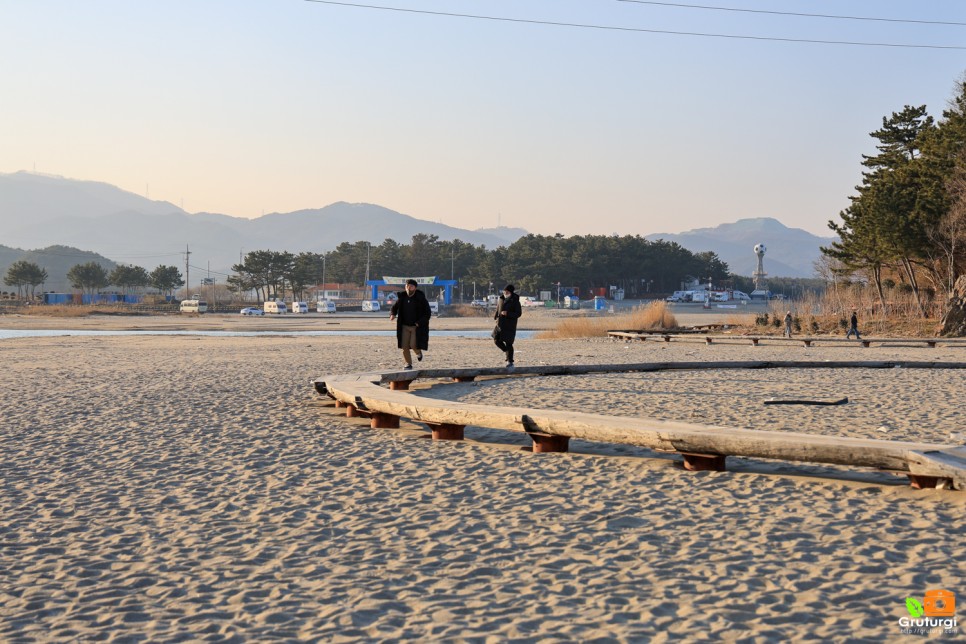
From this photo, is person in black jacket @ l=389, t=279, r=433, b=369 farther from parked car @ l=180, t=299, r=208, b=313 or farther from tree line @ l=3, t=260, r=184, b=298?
tree line @ l=3, t=260, r=184, b=298

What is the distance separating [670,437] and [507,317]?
391 inches

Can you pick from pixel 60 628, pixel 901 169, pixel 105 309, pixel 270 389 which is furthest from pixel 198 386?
pixel 105 309

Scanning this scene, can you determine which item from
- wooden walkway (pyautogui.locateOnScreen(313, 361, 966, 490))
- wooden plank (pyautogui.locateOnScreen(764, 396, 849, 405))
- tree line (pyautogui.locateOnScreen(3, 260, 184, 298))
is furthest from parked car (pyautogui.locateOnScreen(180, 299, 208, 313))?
wooden plank (pyautogui.locateOnScreen(764, 396, 849, 405))

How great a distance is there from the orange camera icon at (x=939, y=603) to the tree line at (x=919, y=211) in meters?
38.9

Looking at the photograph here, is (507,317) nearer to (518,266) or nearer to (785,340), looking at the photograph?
(785,340)

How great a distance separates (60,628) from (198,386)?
12.2 meters

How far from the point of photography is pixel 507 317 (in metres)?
17.8

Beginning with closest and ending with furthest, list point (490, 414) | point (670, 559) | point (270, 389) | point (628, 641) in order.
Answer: point (628, 641) → point (670, 559) → point (490, 414) → point (270, 389)

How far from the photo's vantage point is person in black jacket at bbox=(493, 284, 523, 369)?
17.6 m

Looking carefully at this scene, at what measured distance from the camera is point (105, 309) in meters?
98.6

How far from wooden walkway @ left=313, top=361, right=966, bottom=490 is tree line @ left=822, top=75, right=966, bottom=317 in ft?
116

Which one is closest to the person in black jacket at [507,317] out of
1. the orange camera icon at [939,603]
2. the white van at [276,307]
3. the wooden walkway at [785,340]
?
the orange camera icon at [939,603]

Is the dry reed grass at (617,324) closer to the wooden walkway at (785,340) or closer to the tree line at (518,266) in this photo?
the wooden walkway at (785,340)

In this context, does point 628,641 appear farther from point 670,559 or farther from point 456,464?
point 456,464
